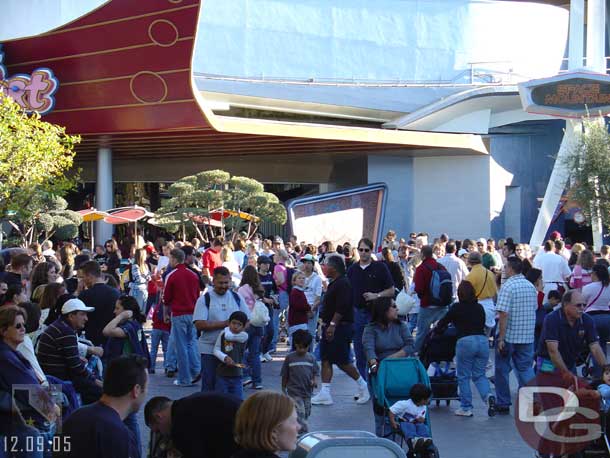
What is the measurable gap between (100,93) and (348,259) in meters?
14.3

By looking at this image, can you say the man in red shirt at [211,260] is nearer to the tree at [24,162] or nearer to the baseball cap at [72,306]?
the tree at [24,162]

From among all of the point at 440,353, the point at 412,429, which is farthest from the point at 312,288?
the point at 412,429

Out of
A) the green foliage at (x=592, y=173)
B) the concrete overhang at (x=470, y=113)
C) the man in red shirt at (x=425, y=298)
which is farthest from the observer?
the concrete overhang at (x=470, y=113)

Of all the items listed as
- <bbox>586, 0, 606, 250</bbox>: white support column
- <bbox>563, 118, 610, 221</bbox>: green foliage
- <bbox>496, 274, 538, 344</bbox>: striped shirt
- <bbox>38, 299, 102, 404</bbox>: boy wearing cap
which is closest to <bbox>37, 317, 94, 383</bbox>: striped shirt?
<bbox>38, 299, 102, 404</bbox>: boy wearing cap

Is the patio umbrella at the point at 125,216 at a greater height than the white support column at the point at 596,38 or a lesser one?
lesser

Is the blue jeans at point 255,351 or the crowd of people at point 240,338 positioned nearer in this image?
the crowd of people at point 240,338

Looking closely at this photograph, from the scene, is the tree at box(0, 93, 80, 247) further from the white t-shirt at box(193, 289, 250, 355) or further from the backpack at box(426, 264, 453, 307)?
the white t-shirt at box(193, 289, 250, 355)

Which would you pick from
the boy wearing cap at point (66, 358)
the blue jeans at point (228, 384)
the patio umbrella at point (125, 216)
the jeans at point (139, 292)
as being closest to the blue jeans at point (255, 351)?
the blue jeans at point (228, 384)

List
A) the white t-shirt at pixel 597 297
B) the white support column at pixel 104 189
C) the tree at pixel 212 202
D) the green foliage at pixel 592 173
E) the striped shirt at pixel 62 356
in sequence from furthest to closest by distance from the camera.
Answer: the white support column at pixel 104 189
the tree at pixel 212 202
the green foliage at pixel 592 173
the white t-shirt at pixel 597 297
the striped shirt at pixel 62 356

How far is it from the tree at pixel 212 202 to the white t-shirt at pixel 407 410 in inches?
753

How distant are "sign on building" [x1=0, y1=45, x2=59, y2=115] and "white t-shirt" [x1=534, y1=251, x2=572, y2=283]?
58.7 ft

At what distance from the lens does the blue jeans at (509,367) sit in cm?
1020

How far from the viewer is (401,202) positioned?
36000mm

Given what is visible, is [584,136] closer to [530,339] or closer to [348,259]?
[348,259]
